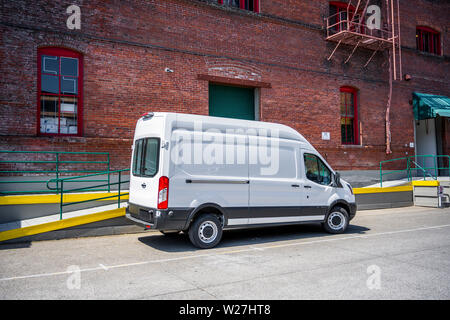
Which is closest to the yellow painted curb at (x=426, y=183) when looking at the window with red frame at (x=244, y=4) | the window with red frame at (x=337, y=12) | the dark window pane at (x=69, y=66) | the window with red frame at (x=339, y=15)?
the window with red frame at (x=339, y=15)

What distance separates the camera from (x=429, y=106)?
17.6 metres

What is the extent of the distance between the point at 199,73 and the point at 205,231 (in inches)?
284

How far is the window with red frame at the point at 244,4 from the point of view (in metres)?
14.0

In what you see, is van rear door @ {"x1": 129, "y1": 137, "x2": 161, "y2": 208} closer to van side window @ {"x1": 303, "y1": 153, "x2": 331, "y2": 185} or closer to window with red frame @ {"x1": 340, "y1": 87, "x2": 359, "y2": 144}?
van side window @ {"x1": 303, "y1": 153, "x2": 331, "y2": 185}

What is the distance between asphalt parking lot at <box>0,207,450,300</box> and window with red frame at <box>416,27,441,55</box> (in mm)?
13676

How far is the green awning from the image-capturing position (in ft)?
56.6

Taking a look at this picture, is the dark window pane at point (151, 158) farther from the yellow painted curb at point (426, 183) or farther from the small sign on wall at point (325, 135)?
the yellow painted curb at point (426, 183)

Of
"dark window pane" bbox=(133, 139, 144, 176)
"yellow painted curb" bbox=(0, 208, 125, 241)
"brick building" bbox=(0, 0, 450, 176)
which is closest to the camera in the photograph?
"yellow painted curb" bbox=(0, 208, 125, 241)

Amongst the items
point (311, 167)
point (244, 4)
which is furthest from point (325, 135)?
point (311, 167)

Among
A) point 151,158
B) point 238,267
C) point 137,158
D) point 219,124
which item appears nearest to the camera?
point 238,267

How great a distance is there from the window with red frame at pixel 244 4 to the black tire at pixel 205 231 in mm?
9575

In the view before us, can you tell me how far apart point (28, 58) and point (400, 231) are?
36.1 feet

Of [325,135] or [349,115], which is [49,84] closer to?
[325,135]

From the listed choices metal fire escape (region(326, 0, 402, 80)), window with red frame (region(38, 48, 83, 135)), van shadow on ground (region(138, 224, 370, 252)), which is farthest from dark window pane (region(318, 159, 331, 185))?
metal fire escape (region(326, 0, 402, 80))
